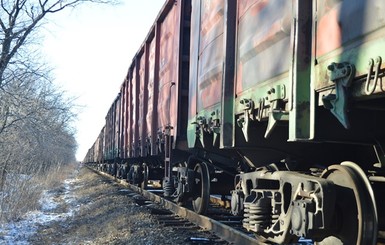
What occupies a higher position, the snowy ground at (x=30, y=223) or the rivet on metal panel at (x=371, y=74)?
the rivet on metal panel at (x=371, y=74)

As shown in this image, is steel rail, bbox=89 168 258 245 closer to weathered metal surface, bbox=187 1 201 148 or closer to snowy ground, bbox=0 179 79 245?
weathered metal surface, bbox=187 1 201 148

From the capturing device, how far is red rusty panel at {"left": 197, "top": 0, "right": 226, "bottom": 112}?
5.22 meters

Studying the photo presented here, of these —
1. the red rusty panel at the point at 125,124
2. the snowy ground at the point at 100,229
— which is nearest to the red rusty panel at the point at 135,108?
the red rusty panel at the point at 125,124

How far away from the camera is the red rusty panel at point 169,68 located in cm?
828

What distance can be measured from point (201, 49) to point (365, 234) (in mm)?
3932

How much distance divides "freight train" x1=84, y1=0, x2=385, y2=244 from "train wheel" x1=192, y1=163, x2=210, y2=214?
23.8 inches

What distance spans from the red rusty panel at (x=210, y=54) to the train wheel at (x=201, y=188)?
1475mm

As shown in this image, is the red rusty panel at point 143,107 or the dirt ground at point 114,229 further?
the red rusty panel at point 143,107

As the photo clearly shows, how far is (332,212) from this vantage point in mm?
3031

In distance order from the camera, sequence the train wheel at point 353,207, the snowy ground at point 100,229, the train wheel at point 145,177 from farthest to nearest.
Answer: the train wheel at point 145,177
the snowy ground at point 100,229
the train wheel at point 353,207

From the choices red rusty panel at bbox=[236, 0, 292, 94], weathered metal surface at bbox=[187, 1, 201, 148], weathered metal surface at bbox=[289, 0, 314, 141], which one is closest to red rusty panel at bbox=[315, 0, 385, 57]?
weathered metal surface at bbox=[289, 0, 314, 141]

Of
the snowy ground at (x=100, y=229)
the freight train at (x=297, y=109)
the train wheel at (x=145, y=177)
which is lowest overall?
the snowy ground at (x=100, y=229)

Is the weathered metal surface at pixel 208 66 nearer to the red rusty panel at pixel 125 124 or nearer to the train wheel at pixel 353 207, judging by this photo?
the train wheel at pixel 353 207

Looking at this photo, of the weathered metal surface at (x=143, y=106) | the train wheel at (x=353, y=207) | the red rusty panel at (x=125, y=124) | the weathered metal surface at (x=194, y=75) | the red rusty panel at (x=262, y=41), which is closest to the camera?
the train wheel at (x=353, y=207)
